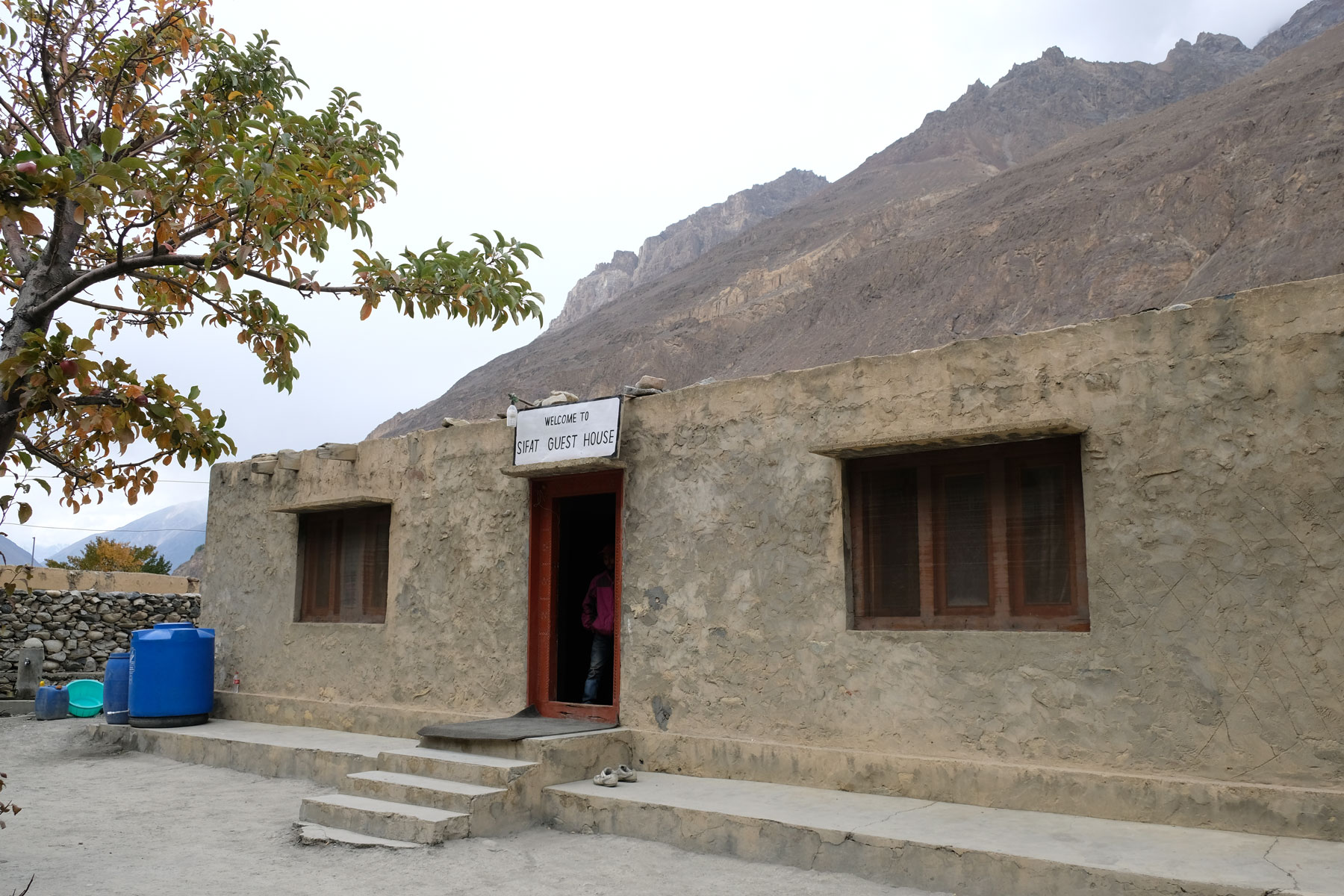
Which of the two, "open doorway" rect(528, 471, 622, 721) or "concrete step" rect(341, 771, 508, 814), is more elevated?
"open doorway" rect(528, 471, 622, 721)

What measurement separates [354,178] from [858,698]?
405 centimetres

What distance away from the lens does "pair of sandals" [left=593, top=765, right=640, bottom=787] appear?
662 centimetres

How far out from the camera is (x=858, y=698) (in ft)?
20.6

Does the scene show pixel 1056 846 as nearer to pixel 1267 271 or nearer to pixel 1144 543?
pixel 1144 543

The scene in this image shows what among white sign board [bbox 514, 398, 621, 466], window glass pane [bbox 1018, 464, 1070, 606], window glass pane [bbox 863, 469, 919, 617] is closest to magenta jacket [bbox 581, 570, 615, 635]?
white sign board [bbox 514, 398, 621, 466]

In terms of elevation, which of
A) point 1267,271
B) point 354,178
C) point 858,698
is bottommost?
point 858,698

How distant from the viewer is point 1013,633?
576 cm

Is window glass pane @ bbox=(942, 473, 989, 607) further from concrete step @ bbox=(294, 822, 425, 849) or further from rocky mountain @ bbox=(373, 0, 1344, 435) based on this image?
rocky mountain @ bbox=(373, 0, 1344, 435)

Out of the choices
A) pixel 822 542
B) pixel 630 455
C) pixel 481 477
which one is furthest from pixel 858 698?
pixel 481 477

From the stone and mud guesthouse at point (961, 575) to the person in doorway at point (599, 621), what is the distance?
0.20 metres

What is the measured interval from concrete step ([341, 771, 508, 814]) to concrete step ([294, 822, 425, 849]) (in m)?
0.35

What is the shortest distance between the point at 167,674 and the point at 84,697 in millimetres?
3459

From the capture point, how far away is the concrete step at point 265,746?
26.5 feet

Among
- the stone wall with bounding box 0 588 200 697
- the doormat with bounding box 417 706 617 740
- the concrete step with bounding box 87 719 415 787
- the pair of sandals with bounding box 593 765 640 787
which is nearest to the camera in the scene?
the pair of sandals with bounding box 593 765 640 787
